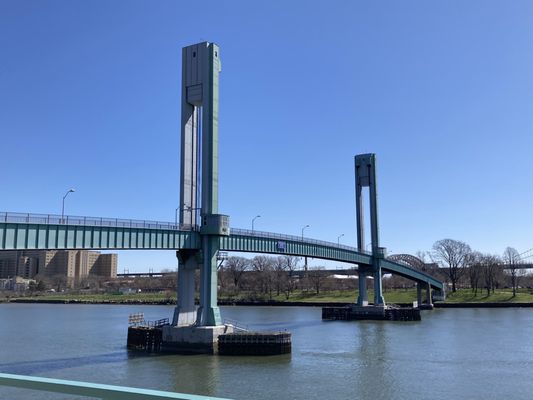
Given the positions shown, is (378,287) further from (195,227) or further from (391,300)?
(195,227)

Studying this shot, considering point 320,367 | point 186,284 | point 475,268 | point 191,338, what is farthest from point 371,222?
point 320,367

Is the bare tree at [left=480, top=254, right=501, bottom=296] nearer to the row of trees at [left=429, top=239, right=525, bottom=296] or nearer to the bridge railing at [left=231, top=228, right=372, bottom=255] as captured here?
the row of trees at [left=429, top=239, right=525, bottom=296]

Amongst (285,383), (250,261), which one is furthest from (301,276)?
(285,383)

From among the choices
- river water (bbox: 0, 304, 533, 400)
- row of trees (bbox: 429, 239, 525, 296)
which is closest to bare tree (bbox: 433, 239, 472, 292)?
row of trees (bbox: 429, 239, 525, 296)

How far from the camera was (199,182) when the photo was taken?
54969 mm

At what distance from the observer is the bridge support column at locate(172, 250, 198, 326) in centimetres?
5047

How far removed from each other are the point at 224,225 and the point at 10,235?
803 inches

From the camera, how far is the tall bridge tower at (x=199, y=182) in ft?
164

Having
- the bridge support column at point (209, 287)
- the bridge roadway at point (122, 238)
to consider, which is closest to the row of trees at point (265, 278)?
the bridge roadway at point (122, 238)

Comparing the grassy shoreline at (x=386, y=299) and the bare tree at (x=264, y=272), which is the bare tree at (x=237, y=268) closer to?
the bare tree at (x=264, y=272)

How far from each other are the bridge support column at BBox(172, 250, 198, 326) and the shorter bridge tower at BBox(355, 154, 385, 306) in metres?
52.6

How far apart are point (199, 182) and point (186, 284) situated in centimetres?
1076

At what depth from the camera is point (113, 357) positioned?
45.7 m

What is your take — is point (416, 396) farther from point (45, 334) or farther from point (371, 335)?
point (45, 334)
